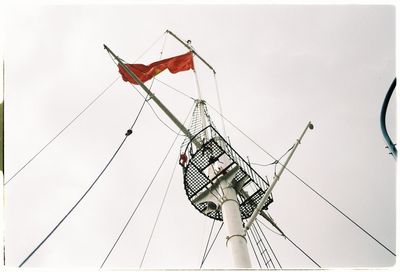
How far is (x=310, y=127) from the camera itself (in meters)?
10.6

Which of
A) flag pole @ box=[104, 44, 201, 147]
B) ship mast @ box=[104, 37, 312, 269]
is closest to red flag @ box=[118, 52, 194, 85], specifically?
flag pole @ box=[104, 44, 201, 147]

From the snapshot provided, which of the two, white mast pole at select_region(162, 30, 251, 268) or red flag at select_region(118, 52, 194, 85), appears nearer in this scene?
white mast pole at select_region(162, 30, 251, 268)

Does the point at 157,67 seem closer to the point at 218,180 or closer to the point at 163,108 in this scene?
the point at 163,108

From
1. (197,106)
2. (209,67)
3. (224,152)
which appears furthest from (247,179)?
(209,67)

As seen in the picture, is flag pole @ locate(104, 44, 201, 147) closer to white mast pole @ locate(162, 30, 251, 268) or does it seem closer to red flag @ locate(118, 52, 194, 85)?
red flag @ locate(118, 52, 194, 85)

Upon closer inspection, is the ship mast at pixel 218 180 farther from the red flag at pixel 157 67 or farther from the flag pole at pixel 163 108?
the red flag at pixel 157 67

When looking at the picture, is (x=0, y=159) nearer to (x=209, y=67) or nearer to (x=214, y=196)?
(x=214, y=196)

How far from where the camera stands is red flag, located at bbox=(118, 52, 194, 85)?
12.1m

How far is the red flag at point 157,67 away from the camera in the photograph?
12078mm

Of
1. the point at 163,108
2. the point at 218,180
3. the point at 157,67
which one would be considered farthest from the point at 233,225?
the point at 157,67

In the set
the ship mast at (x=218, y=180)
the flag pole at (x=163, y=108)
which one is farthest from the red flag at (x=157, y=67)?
the ship mast at (x=218, y=180)

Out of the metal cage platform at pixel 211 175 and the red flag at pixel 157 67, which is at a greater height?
the red flag at pixel 157 67

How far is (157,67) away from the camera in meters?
12.9

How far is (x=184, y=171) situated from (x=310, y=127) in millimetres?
3710
